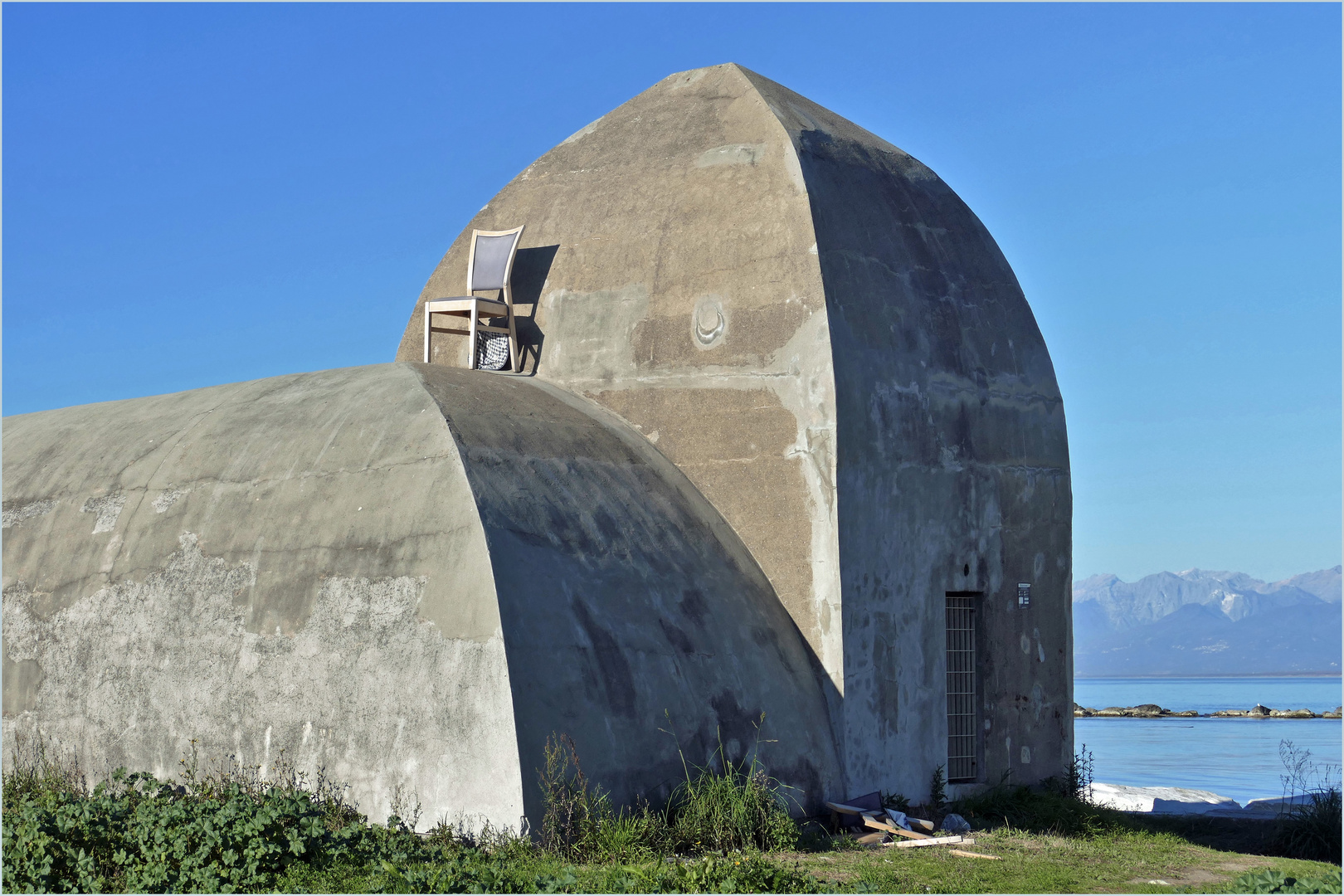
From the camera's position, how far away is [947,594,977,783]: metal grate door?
13.2m

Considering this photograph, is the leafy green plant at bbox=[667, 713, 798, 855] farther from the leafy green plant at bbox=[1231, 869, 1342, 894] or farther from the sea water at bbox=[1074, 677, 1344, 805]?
the sea water at bbox=[1074, 677, 1344, 805]

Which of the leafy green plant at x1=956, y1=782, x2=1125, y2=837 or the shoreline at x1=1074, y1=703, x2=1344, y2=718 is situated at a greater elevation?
the leafy green plant at x1=956, y1=782, x2=1125, y2=837

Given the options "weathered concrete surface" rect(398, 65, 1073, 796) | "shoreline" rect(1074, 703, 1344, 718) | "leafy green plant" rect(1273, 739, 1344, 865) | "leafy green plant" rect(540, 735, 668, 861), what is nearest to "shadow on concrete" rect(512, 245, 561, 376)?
"weathered concrete surface" rect(398, 65, 1073, 796)

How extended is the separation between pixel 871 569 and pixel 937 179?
498 cm

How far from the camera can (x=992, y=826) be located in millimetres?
12188

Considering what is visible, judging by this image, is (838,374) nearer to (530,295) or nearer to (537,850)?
(530,295)

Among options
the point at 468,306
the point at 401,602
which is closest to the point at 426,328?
the point at 468,306

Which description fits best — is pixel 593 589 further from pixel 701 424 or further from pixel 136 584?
pixel 136 584

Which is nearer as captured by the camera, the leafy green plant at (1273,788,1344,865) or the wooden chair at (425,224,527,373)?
the leafy green plant at (1273,788,1344,865)

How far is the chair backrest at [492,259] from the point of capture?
14.0 metres

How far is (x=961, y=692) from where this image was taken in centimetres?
1322

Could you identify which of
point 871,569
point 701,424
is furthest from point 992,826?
point 701,424

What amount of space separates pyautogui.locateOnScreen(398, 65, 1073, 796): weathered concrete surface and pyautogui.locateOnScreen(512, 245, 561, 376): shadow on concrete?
0.03m

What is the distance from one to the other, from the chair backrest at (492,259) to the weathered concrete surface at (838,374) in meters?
0.30
